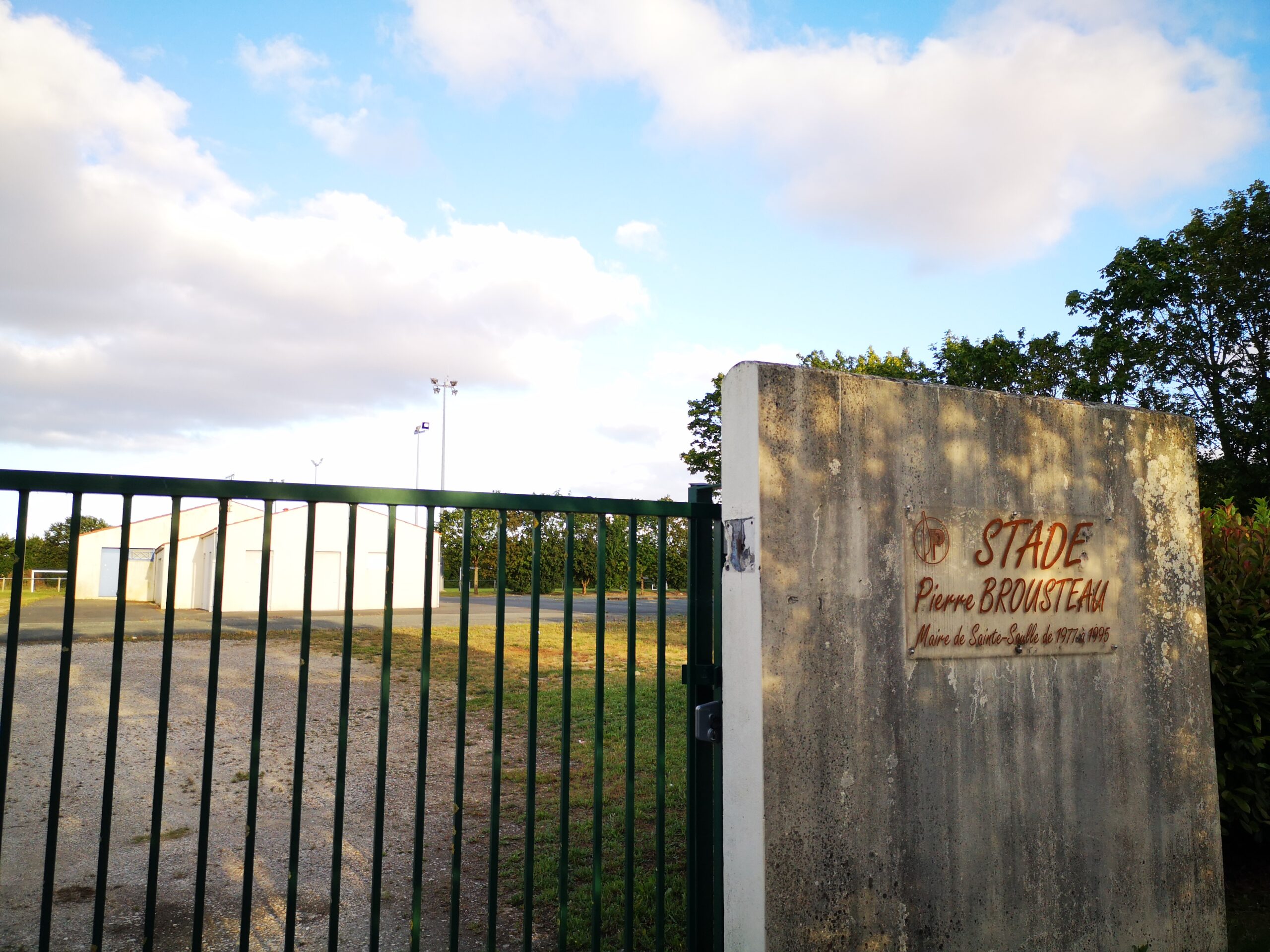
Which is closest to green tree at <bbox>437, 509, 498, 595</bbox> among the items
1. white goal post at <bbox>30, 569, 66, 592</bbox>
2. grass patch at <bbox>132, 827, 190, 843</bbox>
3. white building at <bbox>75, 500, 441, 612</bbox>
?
white building at <bbox>75, 500, 441, 612</bbox>

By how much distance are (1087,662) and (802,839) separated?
1.69 metres

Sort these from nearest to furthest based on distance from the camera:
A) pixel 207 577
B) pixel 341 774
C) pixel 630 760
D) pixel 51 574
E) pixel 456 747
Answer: pixel 341 774 < pixel 630 760 < pixel 456 747 < pixel 207 577 < pixel 51 574

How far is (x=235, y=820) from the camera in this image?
6.10 m

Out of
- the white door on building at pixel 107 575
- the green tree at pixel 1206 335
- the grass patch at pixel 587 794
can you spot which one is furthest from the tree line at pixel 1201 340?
the white door on building at pixel 107 575

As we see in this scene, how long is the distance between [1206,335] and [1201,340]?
6.7 inches

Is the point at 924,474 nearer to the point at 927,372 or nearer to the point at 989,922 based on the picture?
the point at 989,922

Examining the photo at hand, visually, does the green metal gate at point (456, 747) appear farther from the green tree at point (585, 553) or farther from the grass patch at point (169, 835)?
the green tree at point (585, 553)

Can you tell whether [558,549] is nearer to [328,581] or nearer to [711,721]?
[328,581]

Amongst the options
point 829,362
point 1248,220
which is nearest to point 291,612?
point 829,362

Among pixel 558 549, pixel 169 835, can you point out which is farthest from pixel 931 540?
pixel 558 549

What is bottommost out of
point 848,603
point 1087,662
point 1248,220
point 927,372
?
point 1087,662

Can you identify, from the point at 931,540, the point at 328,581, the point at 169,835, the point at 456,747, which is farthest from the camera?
the point at 328,581

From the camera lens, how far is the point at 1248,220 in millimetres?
20219

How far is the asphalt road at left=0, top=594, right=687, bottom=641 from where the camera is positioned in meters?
20.1
